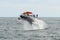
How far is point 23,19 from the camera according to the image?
61094 mm

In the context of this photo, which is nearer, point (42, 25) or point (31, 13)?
point (42, 25)

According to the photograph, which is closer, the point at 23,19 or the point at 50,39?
the point at 50,39

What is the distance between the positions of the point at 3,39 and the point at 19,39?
1991mm

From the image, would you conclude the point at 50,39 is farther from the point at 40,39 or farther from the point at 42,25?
the point at 42,25

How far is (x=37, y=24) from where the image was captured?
5988cm

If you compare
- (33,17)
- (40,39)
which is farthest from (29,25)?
(40,39)

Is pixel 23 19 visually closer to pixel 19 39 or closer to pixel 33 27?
pixel 33 27

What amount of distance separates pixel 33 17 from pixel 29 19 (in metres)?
1.48

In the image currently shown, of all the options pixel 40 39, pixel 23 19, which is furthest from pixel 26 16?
pixel 40 39

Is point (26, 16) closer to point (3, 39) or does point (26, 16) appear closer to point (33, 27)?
point (33, 27)

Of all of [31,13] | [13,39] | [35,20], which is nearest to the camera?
[13,39]

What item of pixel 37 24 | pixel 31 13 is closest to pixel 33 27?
pixel 37 24

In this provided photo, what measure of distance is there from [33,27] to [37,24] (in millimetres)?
1092

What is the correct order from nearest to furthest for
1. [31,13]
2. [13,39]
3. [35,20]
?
[13,39]
[35,20]
[31,13]
